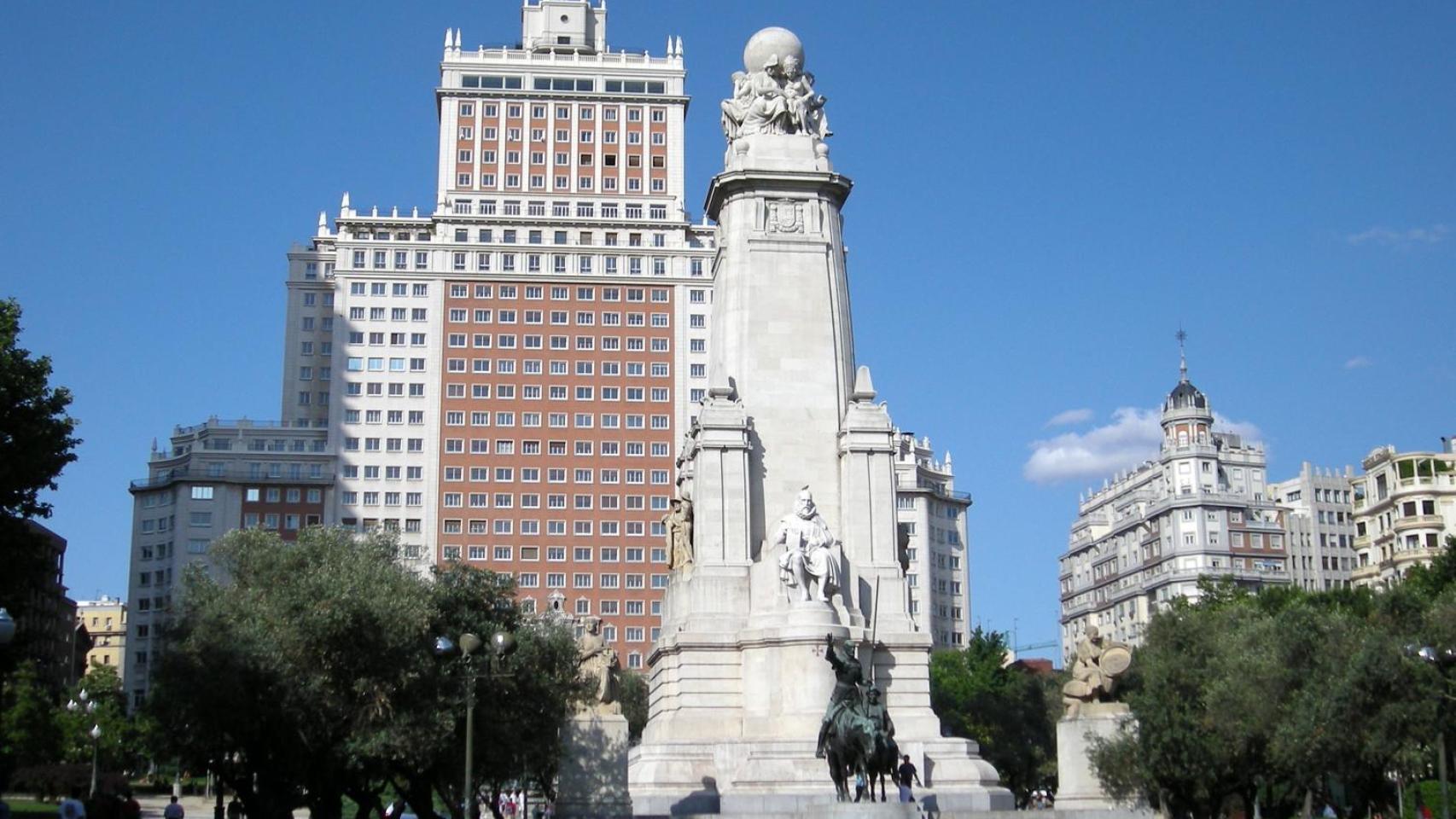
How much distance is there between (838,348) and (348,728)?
15676 millimetres

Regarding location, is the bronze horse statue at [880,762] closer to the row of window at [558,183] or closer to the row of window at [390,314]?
the row of window at [390,314]

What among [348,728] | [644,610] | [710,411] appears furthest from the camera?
[644,610]

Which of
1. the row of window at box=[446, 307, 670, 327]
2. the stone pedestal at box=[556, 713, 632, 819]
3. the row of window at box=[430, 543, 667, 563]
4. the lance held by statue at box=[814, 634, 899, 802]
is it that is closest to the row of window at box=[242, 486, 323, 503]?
the row of window at box=[446, 307, 670, 327]

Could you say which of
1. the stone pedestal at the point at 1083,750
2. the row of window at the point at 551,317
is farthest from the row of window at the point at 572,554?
the stone pedestal at the point at 1083,750

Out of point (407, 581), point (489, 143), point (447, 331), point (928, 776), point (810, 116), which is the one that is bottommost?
point (928, 776)

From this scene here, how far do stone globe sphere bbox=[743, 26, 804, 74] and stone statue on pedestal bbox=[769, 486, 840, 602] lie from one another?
12.8 meters

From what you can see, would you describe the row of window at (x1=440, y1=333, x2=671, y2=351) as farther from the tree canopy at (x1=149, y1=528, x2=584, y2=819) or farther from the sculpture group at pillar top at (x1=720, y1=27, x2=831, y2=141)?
the tree canopy at (x1=149, y1=528, x2=584, y2=819)

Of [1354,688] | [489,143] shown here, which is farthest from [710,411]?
[489,143]

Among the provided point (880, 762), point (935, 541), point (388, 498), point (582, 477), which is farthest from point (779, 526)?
point (935, 541)

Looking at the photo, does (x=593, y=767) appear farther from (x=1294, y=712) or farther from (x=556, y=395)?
(x=556, y=395)

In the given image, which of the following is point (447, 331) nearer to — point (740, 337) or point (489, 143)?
point (489, 143)

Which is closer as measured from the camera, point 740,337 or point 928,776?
point 928,776

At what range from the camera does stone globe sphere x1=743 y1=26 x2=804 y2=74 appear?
44000 millimetres

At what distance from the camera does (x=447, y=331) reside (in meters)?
117
